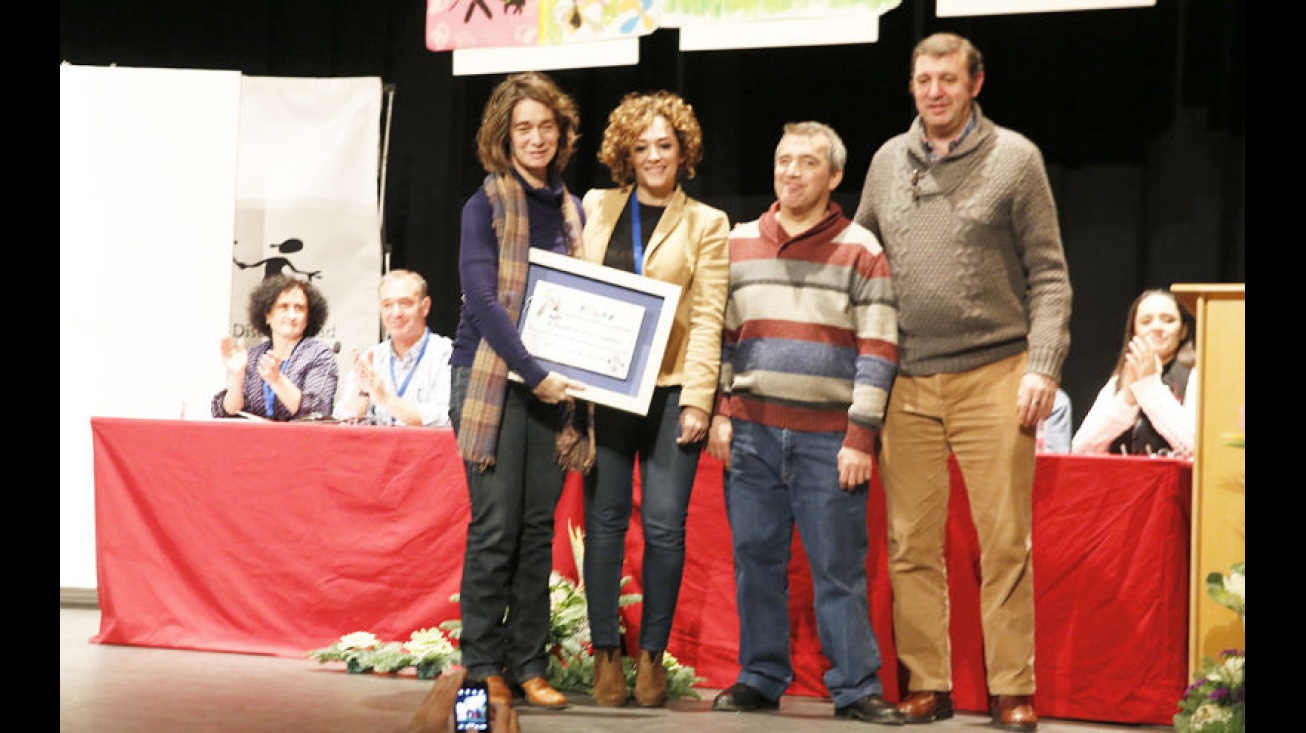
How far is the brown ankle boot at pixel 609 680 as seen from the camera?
386 centimetres

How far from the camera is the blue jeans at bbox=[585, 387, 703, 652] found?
3832 mm

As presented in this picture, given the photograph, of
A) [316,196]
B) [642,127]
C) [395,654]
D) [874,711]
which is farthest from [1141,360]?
[316,196]

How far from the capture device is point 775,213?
12.8 feet

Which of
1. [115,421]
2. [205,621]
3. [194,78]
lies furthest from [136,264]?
[205,621]

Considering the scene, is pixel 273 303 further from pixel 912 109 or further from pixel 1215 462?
pixel 1215 462

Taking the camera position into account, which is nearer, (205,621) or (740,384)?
(740,384)

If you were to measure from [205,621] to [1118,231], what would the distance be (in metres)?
3.69

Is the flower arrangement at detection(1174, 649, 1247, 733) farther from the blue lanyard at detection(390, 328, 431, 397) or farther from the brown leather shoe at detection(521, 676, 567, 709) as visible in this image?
the blue lanyard at detection(390, 328, 431, 397)

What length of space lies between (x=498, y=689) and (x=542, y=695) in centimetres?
14

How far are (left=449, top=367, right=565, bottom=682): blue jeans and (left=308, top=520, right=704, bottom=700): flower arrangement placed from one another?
18 cm

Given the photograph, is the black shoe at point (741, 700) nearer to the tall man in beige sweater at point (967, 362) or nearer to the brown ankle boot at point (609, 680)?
the brown ankle boot at point (609, 680)
